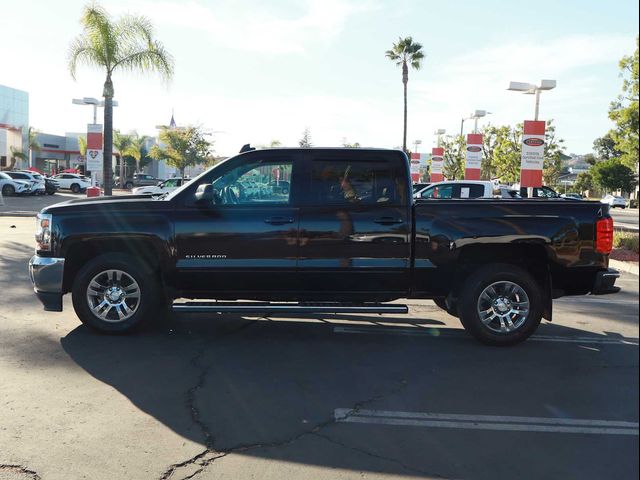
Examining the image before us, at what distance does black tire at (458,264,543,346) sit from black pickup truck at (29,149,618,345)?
1 cm

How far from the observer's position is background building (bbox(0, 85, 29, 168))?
55.1 m

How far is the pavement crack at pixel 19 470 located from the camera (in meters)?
3.54

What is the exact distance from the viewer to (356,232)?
6.27 metres

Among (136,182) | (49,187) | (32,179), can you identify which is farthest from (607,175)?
(32,179)

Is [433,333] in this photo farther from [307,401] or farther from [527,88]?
[527,88]

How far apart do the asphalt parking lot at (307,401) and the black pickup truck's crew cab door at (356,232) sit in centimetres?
66

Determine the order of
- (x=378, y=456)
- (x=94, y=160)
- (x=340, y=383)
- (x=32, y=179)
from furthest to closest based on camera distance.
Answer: (x=32, y=179) → (x=94, y=160) → (x=340, y=383) → (x=378, y=456)

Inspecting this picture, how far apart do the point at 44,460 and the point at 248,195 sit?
136 inches

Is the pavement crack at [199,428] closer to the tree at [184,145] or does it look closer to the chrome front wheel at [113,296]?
the chrome front wheel at [113,296]

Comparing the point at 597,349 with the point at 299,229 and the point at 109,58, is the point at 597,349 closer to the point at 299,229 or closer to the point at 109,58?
the point at 299,229

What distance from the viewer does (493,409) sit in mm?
4648

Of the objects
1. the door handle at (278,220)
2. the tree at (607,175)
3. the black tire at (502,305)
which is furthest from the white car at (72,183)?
the tree at (607,175)

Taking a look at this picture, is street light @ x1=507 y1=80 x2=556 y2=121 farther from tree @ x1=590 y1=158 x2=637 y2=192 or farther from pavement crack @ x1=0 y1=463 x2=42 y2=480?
tree @ x1=590 y1=158 x2=637 y2=192

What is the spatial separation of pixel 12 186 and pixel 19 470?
37035 mm
